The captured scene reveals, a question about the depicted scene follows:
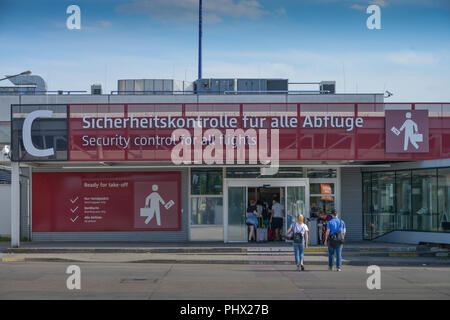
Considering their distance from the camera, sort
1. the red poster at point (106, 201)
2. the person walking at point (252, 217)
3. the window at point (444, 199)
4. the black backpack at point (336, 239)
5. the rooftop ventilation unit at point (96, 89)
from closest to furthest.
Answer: the black backpack at point (336, 239) → the window at point (444, 199) → the person walking at point (252, 217) → the red poster at point (106, 201) → the rooftop ventilation unit at point (96, 89)

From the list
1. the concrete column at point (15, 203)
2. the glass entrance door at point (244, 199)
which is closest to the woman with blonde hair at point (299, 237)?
the glass entrance door at point (244, 199)

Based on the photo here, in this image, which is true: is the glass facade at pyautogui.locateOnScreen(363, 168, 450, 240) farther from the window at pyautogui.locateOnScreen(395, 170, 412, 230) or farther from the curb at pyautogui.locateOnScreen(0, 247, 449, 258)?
the curb at pyautogui.locateOnScreen(0, 247, 449, 258)

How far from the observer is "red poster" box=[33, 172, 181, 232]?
25953mm

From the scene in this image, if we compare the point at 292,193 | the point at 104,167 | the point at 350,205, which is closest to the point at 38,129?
the point at 104,167

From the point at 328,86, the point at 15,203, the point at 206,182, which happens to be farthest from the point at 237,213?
the point at 328,86

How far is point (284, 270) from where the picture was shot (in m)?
18.7

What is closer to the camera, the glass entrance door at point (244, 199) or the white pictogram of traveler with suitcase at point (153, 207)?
the glass entrance door at point (244, 199)

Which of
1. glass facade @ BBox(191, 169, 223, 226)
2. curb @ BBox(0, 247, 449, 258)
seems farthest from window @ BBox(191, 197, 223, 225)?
curb @ BBox(0, 247, 449, 258)

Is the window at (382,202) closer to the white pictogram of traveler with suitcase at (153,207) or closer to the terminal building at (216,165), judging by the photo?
the terminal building at (216,165)

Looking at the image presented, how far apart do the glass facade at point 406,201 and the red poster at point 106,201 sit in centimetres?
841

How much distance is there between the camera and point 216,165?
24531 mm

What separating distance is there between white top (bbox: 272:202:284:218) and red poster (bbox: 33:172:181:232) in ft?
13.6

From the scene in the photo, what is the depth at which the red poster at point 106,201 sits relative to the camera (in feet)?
85.1

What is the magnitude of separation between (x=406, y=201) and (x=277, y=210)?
5.36 metres
